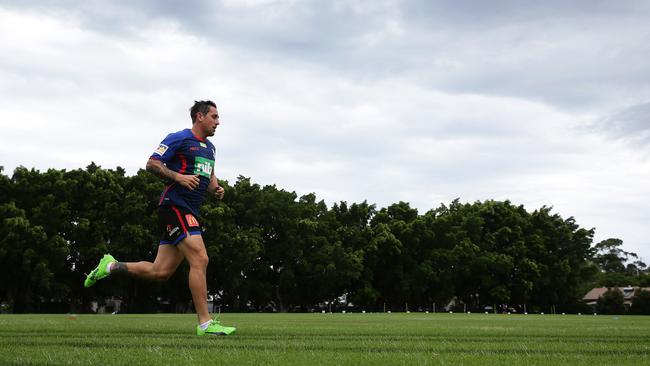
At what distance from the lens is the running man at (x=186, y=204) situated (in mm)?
7129

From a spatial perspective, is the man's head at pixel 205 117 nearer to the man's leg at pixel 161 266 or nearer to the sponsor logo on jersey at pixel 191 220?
the sponsor logo on jersey at pixel 191 220

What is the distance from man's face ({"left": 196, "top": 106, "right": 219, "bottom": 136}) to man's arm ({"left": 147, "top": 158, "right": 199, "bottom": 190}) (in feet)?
2.50

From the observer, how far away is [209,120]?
763 cm

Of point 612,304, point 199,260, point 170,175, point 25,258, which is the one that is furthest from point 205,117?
point 612,304

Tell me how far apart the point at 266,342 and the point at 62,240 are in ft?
131

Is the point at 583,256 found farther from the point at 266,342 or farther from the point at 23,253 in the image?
the point at 266,342

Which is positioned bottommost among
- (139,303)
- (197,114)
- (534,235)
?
(139,303)

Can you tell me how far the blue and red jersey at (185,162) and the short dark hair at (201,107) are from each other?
8.2 inches

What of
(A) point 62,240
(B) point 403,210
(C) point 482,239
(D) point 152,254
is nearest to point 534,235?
(C) point 482,239

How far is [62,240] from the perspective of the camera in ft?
139

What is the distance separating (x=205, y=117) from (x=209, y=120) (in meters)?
0.06

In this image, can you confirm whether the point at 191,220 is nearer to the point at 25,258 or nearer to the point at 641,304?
the point at 25,258

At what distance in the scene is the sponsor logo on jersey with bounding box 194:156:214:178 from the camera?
747 centimetres

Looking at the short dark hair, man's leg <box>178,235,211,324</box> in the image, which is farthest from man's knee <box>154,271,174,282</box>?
the short dark hair
